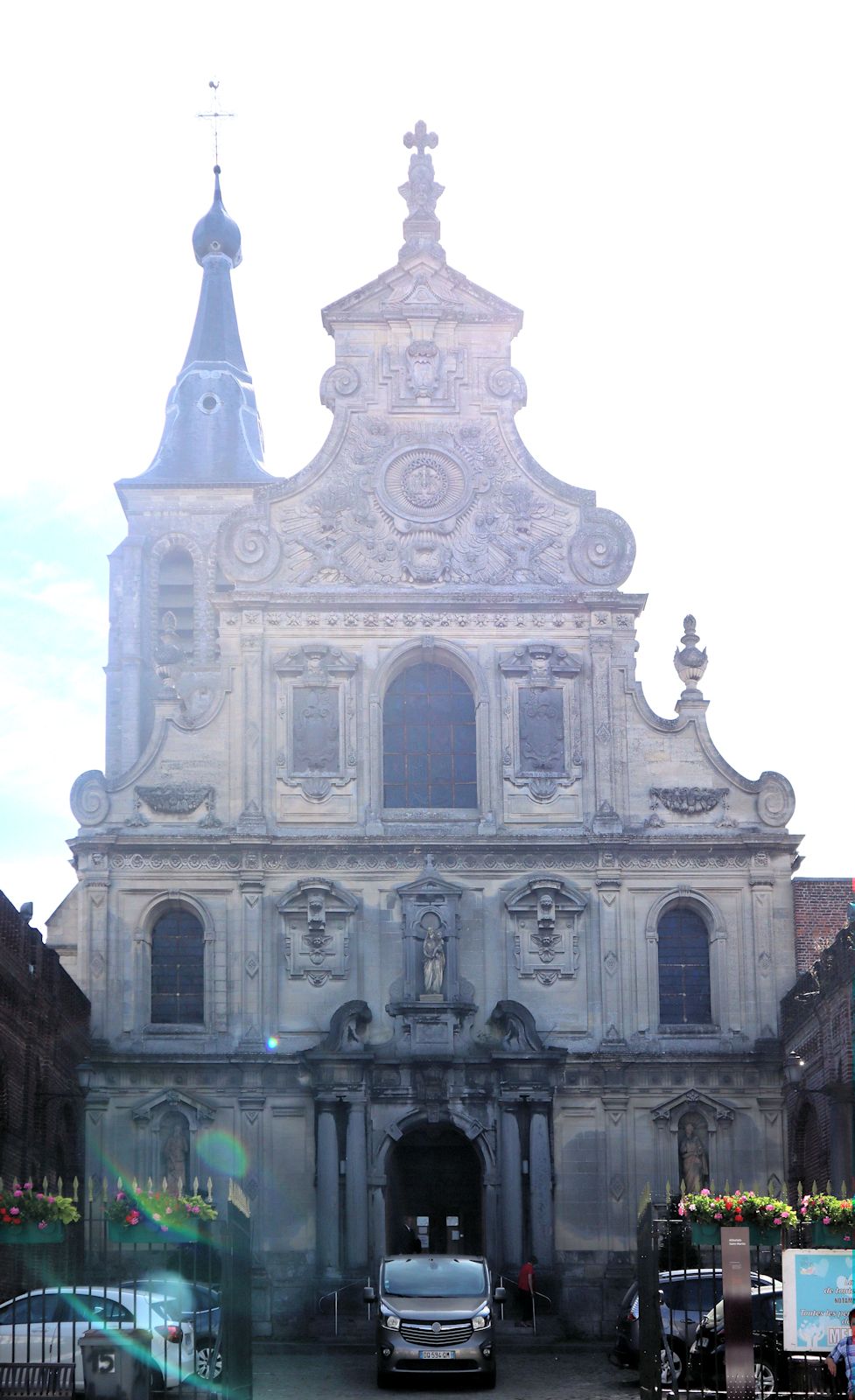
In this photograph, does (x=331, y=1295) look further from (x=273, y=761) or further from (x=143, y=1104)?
(x=273, y=761)

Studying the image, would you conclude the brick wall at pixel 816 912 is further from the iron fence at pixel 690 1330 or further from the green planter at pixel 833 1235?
the green planter at pixel 833 1235

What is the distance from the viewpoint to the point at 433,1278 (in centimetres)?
2759

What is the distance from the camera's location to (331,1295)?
35.9 metres

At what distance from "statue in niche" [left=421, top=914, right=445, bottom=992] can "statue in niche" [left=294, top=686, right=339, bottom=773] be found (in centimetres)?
331

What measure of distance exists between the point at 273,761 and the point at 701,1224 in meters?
17.1

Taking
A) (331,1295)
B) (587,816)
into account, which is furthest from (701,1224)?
(587,816)

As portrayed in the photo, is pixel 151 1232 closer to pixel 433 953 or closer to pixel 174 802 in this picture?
pixel 433 953

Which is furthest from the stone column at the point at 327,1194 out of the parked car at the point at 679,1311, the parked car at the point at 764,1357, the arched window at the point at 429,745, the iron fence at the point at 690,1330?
the parked car at the point at 764,1357

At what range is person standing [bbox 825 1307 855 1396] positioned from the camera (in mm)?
19875

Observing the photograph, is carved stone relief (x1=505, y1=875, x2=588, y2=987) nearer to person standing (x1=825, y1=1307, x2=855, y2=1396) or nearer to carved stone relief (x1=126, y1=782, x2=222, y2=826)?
carved stone relief (x1=126, y1=782, x2=222, y2=826)

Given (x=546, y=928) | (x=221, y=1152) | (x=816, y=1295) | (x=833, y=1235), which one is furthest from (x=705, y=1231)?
(x=221, y=1152)

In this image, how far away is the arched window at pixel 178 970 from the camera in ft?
128

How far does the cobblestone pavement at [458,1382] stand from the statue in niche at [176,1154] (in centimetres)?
447

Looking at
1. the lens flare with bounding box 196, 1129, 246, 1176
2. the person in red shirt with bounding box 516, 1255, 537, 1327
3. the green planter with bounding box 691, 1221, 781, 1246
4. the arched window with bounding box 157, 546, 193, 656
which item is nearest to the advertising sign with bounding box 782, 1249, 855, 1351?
the green planter with bounding box 691, 1221, 781, 1246
